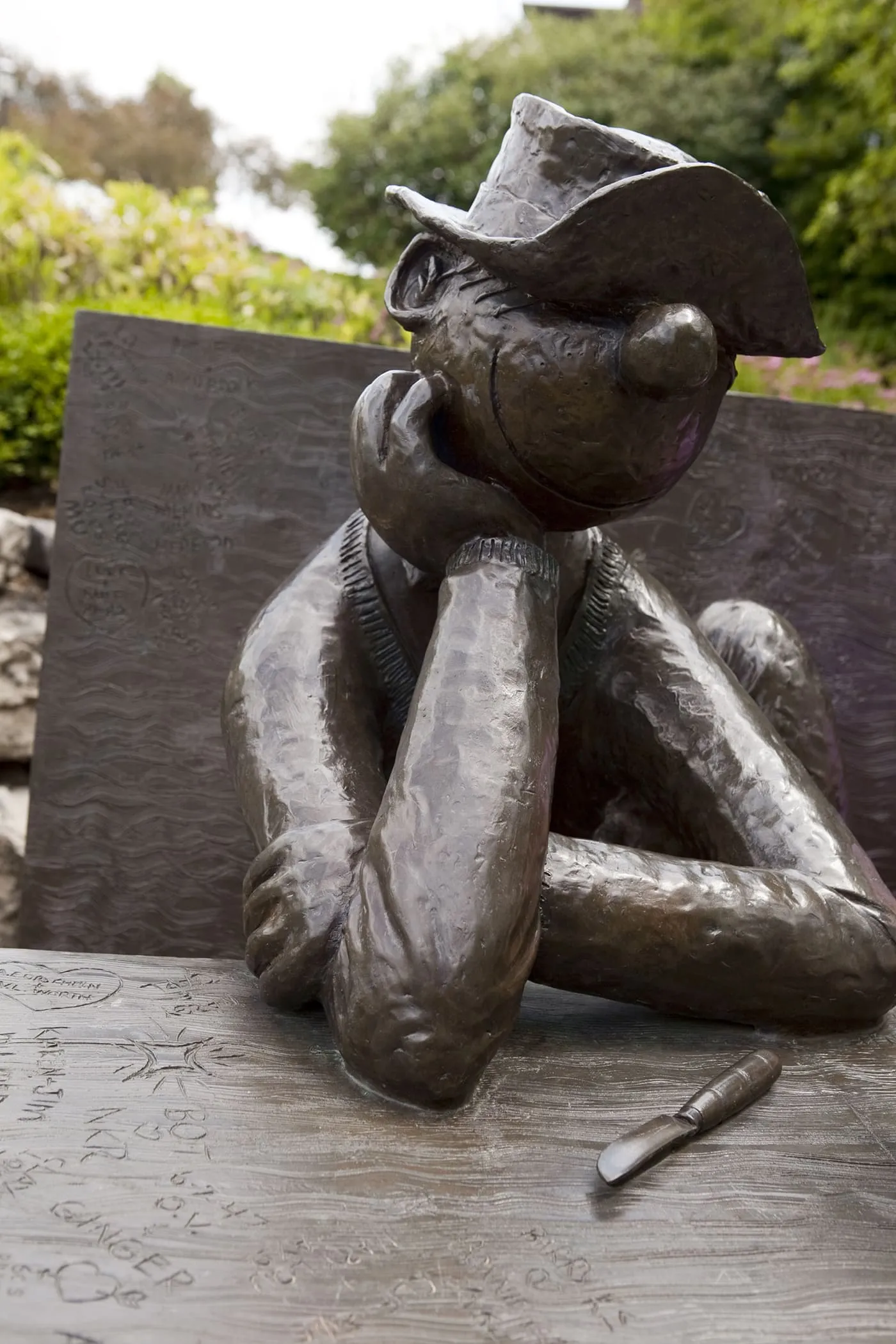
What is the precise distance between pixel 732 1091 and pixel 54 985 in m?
0.99

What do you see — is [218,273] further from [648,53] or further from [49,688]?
[648,53]

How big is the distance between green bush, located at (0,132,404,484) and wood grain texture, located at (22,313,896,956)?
1.46 metres

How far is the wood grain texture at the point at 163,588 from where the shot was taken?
9.48 feet

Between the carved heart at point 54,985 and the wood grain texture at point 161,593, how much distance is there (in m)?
1.12

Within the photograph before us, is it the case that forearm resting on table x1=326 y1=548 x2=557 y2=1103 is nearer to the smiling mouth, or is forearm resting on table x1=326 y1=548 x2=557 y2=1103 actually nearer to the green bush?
the smiling mouth

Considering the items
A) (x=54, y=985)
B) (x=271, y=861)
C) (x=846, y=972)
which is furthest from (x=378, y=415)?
(x=846, y=972)

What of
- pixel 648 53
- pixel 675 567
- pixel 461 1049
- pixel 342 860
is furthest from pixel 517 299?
pixel 648 53

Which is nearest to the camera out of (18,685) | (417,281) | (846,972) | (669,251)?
(669,251)

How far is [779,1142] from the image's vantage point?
151cm

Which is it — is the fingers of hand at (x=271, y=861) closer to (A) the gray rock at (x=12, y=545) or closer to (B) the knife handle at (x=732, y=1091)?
(B) the knife handle at (x=732, y=1091)

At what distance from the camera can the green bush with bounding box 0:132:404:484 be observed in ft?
14.3

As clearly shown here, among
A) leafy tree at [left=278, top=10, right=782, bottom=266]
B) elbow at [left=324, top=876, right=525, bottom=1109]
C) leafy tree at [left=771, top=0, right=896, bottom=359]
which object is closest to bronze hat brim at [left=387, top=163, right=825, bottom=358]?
elbow at [left=324, top=876, right=525, bottom=1109]

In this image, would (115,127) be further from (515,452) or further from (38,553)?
(515,452)

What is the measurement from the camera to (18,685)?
369 cm
